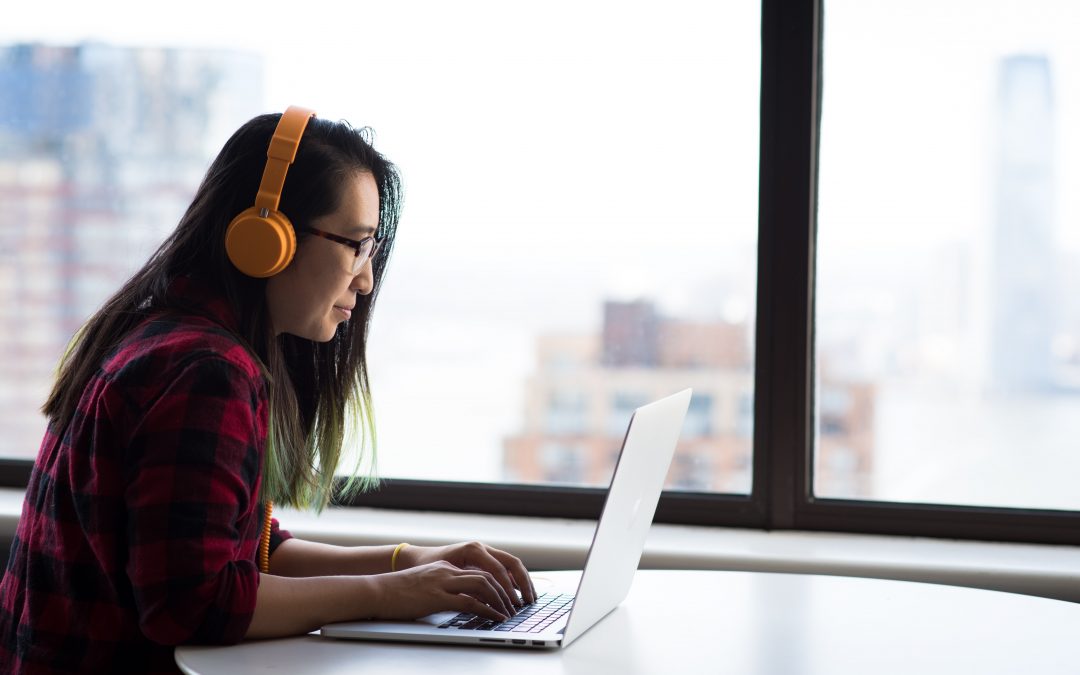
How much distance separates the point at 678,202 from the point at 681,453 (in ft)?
1.64

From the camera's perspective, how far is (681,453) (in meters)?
2.21

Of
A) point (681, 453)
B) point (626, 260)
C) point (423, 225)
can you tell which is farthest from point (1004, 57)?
point (423, 225)

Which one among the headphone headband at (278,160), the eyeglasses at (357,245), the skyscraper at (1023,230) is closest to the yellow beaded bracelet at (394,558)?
the eyeglasses at (357,245)

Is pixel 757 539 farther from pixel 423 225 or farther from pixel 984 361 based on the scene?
pixel 423 225

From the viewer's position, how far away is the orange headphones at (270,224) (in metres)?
1.21

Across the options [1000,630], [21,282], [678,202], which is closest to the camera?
[1000,630]

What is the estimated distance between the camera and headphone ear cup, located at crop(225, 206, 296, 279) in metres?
1.21

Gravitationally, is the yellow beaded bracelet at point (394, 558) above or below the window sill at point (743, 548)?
above

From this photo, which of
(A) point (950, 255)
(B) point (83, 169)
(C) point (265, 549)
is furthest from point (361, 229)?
(B) point (83, 169)

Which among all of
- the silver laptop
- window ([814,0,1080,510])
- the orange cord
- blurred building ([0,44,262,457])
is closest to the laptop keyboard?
the silver laptop

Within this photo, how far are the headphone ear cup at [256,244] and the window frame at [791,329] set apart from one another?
3.78ft

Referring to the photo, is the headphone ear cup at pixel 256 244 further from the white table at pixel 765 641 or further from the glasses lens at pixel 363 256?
the white table at pixel 765 641

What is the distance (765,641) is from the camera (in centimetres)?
119

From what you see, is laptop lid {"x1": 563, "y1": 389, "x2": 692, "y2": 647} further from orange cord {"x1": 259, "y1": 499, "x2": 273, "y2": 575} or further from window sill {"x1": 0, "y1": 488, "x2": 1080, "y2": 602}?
window sill {"x1": 0, "y1": 488, "x2": 1080, "y2": 602}
